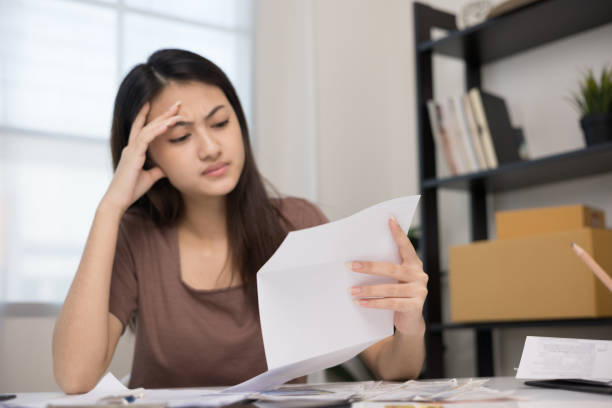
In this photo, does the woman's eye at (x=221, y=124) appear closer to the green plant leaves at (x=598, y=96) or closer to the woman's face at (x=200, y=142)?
the woman's face at (x=200, y=142)

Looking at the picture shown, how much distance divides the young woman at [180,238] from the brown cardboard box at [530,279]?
2.12ft

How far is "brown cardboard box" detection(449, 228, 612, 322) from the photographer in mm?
1679

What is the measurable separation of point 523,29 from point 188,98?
126 centimetres

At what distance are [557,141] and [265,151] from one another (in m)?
1.06

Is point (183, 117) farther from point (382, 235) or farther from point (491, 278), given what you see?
point (491, 278)

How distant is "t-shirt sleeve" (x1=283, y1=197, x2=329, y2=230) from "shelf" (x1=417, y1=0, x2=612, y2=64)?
97cm

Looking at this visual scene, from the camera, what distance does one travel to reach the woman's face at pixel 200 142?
1.33 m

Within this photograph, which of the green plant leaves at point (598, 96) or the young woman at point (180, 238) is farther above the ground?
the green plant leaves at point (598, 96)

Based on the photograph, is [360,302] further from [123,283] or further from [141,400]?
[123,283]

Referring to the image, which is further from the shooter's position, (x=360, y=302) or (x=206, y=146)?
(x=206, y=146)

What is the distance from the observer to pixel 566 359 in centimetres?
82

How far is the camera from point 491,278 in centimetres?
189

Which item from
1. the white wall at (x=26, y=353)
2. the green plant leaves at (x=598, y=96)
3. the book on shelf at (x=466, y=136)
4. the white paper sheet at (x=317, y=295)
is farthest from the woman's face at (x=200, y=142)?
the green plant leaves at (x=598, y=96)

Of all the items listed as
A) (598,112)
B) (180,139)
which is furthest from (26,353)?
(598,112)
